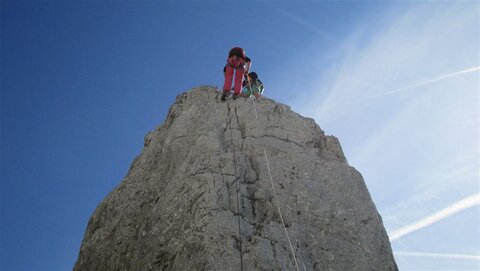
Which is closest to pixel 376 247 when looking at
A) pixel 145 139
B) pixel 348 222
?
pixel 348 222

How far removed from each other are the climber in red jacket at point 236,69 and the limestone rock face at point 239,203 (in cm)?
69

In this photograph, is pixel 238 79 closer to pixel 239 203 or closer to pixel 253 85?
pixel 253 85

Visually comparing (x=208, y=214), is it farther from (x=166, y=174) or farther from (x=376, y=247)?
(x=376, y=247)

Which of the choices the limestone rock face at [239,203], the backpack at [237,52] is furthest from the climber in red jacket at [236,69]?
the limestone rock face at [239,203]

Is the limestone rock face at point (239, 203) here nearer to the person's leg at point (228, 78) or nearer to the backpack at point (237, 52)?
the person's leg at point (228, 78)

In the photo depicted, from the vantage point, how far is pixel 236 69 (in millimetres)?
15953

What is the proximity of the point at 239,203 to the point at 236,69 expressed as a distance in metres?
6.94

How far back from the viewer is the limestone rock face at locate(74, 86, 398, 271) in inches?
382

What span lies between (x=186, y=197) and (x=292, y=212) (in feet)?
9.59

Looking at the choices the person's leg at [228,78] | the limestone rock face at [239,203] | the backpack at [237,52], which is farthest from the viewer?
the backpack at [237,52]

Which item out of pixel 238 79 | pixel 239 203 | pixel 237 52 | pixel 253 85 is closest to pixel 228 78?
pixel 238 79

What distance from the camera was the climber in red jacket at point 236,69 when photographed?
1563cm

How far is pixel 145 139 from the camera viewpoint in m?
16.7

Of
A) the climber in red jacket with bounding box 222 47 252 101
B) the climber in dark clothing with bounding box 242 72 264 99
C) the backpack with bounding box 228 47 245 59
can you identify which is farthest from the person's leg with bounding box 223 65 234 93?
the climber in dark clothing with bounding box 242 72 264 99
